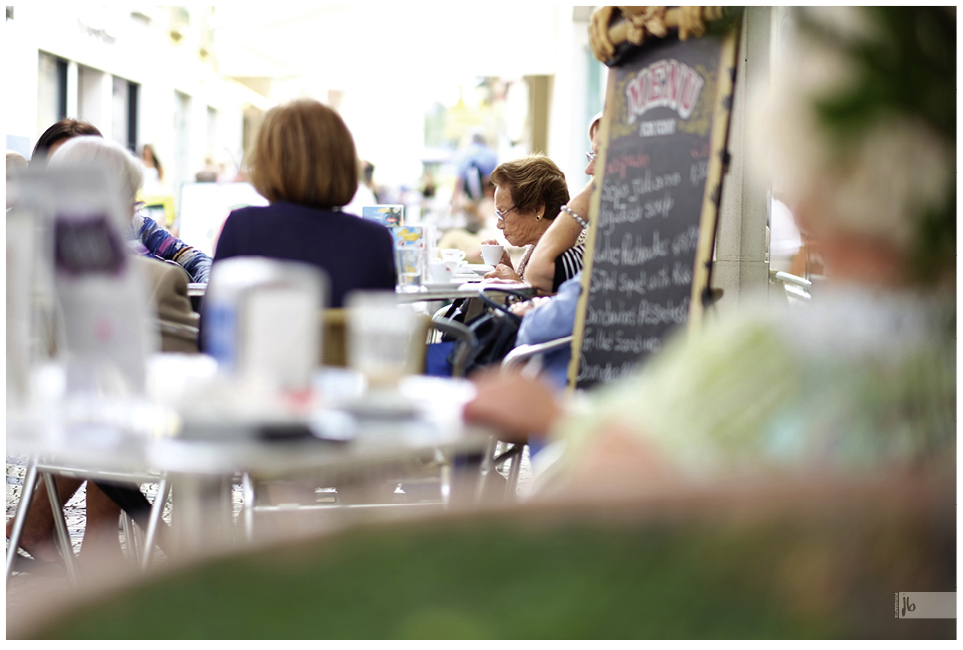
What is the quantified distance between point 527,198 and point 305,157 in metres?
1.73

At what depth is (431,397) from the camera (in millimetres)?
1582

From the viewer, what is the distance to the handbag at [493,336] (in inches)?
117

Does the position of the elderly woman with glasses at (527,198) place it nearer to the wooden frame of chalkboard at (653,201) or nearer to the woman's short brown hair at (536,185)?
the woman's short brown hair at (536,185)

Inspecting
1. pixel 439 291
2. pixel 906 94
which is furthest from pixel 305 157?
pixel 906 94

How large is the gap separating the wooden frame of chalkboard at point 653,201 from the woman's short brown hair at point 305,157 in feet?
2.62

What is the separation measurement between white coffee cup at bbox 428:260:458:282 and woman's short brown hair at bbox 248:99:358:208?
0.93 meters

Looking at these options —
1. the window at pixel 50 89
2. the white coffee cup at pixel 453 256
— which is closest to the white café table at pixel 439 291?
the white coffee cup at pixel 453 256

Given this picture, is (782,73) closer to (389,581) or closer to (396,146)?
(389,581)

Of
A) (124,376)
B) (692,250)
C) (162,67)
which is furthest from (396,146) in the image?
(124,376)

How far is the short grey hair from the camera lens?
2.11m

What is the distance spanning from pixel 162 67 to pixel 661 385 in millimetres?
15340

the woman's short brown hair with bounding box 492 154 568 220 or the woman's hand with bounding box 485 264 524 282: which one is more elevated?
the woman's short brown hair with bounding box 492 154 568 220

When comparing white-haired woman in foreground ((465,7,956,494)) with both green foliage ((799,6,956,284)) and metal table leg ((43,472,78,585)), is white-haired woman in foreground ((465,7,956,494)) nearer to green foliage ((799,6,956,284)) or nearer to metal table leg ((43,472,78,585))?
green foliage ((799,6,956,284))

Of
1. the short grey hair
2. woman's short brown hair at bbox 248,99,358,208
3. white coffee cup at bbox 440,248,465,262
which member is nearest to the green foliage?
woman's short brown hair at bbox 248,99,358,208
